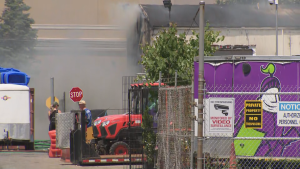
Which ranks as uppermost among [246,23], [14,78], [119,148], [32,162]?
[246,23]

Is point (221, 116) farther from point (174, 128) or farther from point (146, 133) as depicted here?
point (146, 133)

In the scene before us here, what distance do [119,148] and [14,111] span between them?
5873 mm

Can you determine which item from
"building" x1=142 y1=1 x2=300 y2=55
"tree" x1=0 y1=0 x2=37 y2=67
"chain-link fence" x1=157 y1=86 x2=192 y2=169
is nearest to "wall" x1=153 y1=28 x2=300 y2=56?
"building" x1=142 y1=1 x2=300 y2=55

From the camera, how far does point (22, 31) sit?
4519 centimetres

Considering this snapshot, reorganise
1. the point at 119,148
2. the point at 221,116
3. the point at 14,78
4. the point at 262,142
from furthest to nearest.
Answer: the point at 14,78
the point at 119,148
the point at 262,142
the point at 221,116

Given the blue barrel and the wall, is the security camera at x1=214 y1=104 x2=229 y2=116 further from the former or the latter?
the wall

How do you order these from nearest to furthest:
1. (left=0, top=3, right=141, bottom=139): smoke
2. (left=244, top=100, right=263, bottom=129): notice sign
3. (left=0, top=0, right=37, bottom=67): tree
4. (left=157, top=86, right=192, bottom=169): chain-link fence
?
(left=244, top=100, right=263, bottom=129): notice sign → (left=157, top=86, right=192, bottom=169): chain-link fence → (left=0, top=3, right=141, bottom=139): smoke → (left=0, top=0, right=37, bottom=67): tree

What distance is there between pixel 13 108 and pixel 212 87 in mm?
11291

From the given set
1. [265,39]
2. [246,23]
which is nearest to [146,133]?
[265,39]

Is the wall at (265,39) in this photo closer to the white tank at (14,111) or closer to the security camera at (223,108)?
the white tank at (14,111)

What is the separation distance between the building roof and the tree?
1028 cm

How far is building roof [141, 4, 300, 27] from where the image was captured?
3661 centimetres

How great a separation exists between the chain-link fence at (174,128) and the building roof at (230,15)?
23.0 metres

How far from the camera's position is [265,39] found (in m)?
35.6
